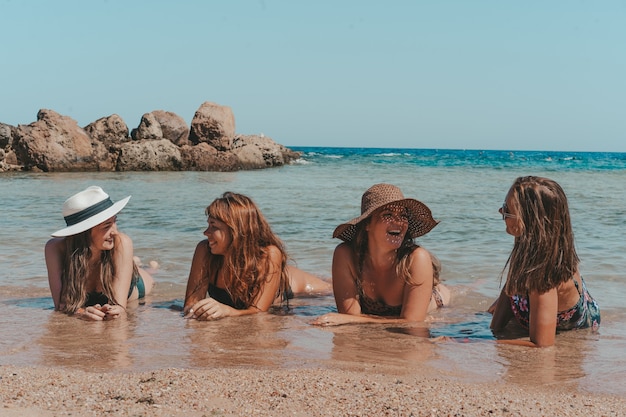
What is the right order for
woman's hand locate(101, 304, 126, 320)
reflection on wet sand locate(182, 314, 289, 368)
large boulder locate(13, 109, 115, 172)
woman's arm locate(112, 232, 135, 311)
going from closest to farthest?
reflection on wet sand locate(182, 314, 289, 368), woman's hand locate(101, 304, 126, 320), woman's arm locate(112, 232, 135, 311), large boulder locate(13, 109, 115, 172)

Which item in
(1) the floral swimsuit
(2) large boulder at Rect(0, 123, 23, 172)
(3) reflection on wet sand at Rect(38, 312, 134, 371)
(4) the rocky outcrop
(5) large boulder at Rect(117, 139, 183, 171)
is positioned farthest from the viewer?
(5) large boulder at Rect(117, 139, 183, 171)

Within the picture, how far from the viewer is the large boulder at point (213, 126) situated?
33.3 metres

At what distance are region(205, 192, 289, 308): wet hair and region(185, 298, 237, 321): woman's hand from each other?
0.75ft

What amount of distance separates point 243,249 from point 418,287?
1383 millimetres

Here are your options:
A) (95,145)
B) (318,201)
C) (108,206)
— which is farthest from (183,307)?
(95,145)

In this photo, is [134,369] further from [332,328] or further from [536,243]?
[536,243]

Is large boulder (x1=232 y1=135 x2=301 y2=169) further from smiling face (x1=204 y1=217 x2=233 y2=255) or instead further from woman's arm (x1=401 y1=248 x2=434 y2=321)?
woman's arm (x1=401 y1=248 x2=434 y2=321)

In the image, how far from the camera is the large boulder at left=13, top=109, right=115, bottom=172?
28734 mm

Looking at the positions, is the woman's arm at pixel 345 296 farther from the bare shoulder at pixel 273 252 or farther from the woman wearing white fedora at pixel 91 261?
the woman wearing white fedora at pixel 91 261

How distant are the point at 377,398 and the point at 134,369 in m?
1.50

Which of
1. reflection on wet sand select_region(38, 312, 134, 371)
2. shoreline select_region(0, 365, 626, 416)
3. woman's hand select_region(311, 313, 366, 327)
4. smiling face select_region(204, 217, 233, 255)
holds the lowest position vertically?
reflection on wet sand select_region(38, 312, 134, 371)

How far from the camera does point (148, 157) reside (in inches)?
1180

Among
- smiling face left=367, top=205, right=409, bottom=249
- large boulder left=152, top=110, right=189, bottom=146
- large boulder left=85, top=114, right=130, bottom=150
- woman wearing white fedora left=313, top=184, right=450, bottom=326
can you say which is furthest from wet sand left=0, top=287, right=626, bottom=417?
large boulder left=152, top=110, right=189, bottom=146

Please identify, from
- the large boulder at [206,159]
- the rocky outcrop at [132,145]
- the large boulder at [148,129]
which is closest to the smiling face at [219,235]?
the rocky outcrop at [132,145]
